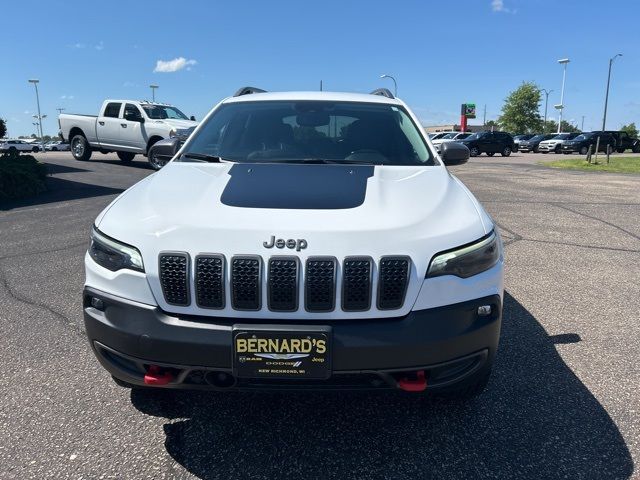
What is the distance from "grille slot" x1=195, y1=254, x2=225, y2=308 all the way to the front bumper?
9cm

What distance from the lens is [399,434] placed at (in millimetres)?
2557

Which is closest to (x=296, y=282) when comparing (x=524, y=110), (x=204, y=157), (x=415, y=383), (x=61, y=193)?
(x=415, y=383)

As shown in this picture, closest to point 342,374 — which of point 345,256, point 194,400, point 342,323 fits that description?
point 342,323

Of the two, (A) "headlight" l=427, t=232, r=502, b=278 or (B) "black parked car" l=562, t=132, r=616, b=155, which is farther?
(B) "black parked car" l=562, t=132, r=616, b=155

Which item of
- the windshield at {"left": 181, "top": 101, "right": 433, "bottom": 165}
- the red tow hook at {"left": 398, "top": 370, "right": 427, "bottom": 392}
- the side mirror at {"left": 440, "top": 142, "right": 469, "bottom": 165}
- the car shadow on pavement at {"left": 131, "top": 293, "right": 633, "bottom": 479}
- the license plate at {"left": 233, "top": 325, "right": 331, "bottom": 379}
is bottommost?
the car shadow on pavement at {"left": 131, "top": 293, "right": 633, "bottom": 479}

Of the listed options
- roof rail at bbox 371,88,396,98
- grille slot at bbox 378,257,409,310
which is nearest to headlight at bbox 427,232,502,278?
grille slot at bbox 378,257,409,310

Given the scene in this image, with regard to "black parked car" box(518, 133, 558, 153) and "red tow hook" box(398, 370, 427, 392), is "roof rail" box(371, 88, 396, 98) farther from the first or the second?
"black parked car" box(518, 133, 558, 153)

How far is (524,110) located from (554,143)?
3167 cm

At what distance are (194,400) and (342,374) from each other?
3.75 feet

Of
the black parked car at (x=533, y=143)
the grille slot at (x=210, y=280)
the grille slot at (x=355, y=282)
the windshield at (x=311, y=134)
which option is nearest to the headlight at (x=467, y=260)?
the grille slot at (x=355, y=282)

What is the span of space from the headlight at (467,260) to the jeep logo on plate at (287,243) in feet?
1.78

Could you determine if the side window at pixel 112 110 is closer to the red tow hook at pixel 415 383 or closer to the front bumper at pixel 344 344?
the front bumper at pixel 344 344

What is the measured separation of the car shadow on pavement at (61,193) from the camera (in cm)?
970

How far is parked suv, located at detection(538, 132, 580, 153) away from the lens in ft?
130
